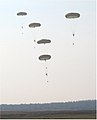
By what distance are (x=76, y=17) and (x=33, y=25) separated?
7.42 metres

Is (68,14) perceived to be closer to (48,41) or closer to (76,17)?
(76,17)

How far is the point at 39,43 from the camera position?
65812mm

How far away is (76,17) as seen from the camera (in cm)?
6203

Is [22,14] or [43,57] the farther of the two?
[43,57]

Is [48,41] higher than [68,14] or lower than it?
lower

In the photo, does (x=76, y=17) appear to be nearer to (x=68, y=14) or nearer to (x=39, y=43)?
(x=68, y=14)

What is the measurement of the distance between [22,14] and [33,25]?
4.36m

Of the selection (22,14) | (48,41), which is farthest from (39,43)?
Answer: (22,14)

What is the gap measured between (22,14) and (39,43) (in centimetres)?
661

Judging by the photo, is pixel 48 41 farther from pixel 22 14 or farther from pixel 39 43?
pixel 22 14

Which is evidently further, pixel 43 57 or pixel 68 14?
pixel 43 57

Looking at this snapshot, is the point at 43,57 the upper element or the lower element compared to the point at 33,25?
lower

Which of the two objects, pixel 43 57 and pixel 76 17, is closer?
pixel 76 17

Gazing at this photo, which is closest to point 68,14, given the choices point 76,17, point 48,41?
point 76,17
